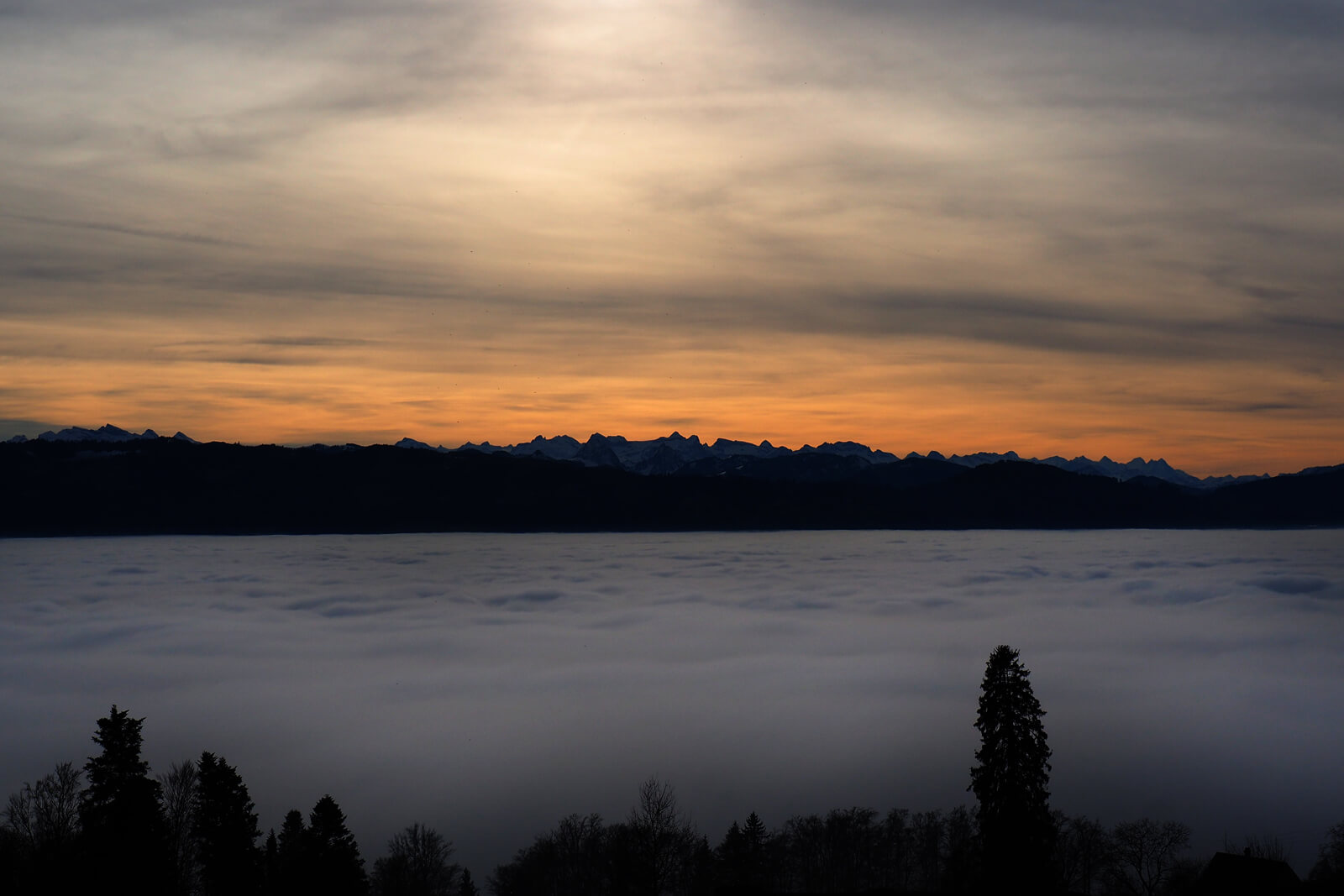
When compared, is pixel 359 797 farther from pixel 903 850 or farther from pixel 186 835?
pixel 903 850

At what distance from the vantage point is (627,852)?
78.1 meters

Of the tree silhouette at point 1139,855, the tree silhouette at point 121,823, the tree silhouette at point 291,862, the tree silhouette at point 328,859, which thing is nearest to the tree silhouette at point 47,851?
the tree silhouette at point 121,823

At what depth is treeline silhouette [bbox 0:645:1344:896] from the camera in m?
54.1

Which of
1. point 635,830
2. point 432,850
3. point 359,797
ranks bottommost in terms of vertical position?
point 359,797

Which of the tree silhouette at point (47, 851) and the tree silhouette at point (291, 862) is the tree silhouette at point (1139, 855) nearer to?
the tree silhouette at point (291, 862)

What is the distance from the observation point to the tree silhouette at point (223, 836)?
58.2 meters

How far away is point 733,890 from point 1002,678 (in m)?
19.6

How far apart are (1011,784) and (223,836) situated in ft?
154

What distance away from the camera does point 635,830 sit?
276 ft

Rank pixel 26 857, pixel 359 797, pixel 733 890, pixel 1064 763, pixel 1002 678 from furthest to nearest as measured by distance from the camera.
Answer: pixel 1064 763 < pixel 359 797 < pixel 26 857 < pixel 1002 678 < pixel 733 890

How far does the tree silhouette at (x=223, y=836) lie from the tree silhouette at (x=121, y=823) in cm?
309

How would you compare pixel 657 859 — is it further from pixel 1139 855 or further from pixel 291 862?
pixel 1139 855

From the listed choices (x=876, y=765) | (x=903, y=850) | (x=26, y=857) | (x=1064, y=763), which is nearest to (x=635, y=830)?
(x=903, y=850)

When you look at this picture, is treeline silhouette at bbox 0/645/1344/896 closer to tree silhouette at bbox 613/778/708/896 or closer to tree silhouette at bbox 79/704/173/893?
tree silhouette at bbox 79/704/173/893
